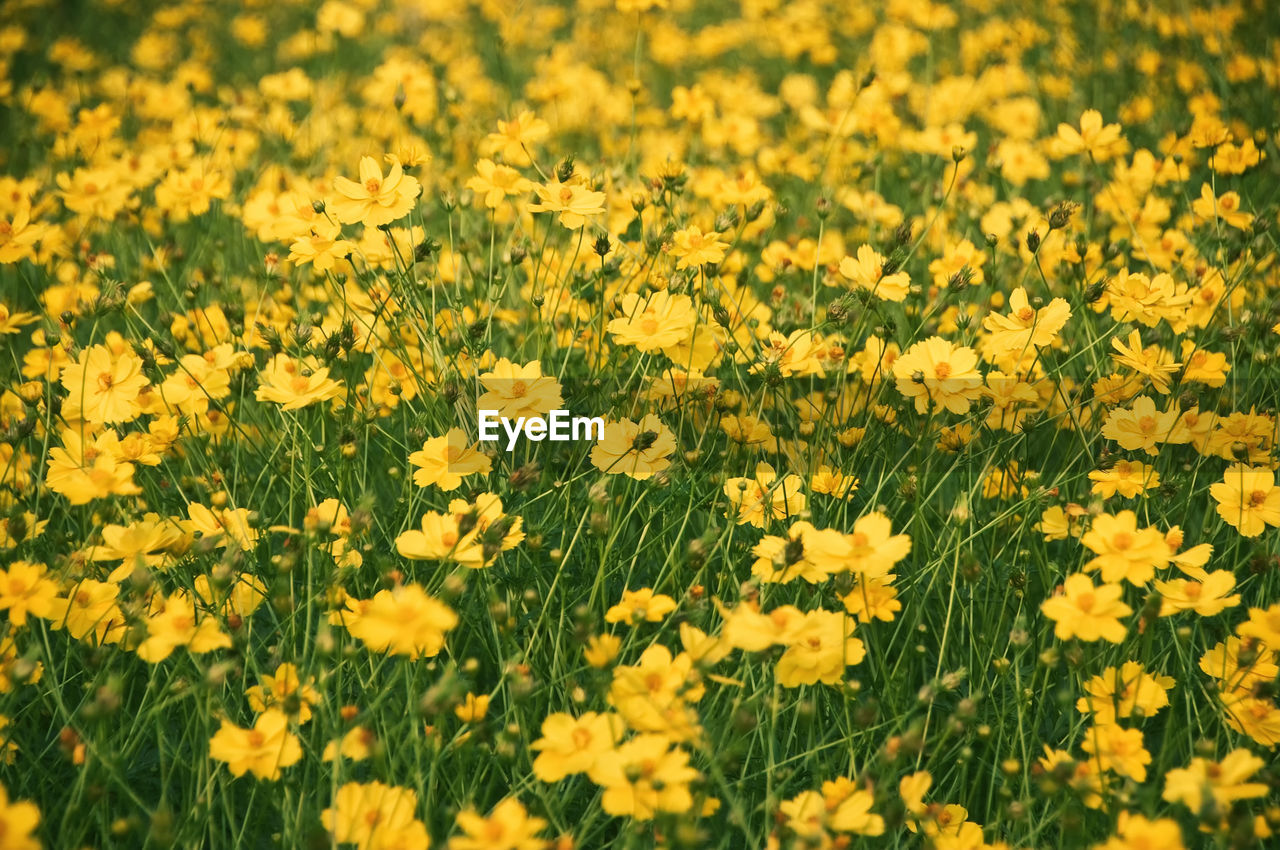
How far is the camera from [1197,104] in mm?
3072

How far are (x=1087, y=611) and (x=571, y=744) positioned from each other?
68 cm

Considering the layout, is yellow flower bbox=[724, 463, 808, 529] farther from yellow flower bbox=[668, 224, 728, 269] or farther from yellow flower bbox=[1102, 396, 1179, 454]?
yellow flower bbox=[1102, 396, 1179, 454]

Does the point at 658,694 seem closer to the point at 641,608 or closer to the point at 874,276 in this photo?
the point at 641,608

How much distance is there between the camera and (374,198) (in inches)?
74.9

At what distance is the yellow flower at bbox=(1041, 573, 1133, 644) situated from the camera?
1337 millimetres

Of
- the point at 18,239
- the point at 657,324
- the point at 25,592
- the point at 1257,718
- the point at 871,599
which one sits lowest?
the point at 1257,718

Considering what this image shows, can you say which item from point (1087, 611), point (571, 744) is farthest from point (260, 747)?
point (1087, 611)

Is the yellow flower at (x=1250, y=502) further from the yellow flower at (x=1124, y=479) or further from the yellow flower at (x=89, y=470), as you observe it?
the yellow flower at (x=89, y=470)

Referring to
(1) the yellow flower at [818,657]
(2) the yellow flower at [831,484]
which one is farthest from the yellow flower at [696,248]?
(1) the yellow flower at [818,657]

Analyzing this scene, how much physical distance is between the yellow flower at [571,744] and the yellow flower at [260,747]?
31 centimetres

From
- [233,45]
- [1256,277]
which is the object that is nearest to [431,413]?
[1256,277]

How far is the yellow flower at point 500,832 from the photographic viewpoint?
115cm

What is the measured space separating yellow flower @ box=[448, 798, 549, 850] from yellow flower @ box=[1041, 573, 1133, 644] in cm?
70

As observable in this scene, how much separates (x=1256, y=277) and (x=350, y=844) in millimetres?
2407
